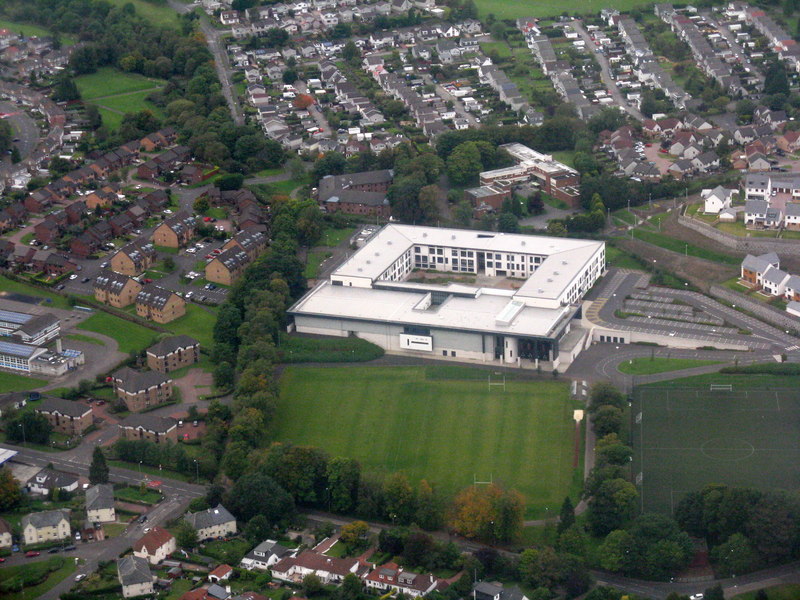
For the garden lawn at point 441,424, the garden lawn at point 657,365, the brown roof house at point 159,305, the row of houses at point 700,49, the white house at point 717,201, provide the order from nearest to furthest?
the garden lawn at point 441,424
the garden lawn at point 657,365
the brown roof house at point 159,305
the white house at point 717,201
the row of houses at point 700,49

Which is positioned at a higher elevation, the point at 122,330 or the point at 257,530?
the point at 257,530

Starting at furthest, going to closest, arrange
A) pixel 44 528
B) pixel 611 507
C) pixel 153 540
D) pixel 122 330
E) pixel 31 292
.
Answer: pixel 31 292 → pixel 122 330 → pixel 44 528 → pixel 611 507 → pixel 153 540

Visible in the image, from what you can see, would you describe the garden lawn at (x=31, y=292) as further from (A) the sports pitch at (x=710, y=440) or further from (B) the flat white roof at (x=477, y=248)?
(A) the sports pitch at (x=710, y=440)

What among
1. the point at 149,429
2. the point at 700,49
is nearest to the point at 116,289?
the point at 149,429

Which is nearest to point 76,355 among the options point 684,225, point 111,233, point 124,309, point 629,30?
point 124,309

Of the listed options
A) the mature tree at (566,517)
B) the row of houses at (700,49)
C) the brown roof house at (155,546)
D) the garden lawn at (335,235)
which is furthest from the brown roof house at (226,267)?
the row of houses at (700,49)

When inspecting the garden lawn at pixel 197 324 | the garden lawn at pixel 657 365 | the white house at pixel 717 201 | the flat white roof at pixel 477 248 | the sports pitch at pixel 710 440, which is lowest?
the garden lawn at pixel 197 324

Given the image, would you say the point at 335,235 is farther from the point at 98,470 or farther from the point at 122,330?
the point at 98,470
